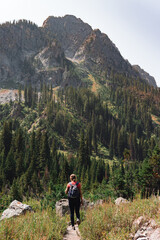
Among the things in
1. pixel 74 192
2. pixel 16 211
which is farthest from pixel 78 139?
pixel 74 192

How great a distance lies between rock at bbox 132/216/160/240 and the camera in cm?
499

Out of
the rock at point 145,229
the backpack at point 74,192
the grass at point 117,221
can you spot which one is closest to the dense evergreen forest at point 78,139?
the backpack at point 74,192

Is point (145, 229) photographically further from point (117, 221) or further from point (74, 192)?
point (74, 192)

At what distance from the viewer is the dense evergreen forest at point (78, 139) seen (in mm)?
67950

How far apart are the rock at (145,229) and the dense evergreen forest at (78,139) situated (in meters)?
47.6

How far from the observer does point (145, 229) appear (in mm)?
5516

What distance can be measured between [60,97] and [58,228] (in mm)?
190247

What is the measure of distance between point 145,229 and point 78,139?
136m

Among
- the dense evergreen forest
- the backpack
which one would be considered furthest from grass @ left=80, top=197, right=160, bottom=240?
the dense evergreen forest

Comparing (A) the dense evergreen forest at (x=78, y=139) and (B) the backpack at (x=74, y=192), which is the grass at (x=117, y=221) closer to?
(B) the backpack at (x=74, y=192)

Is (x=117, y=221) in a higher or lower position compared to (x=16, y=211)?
higher

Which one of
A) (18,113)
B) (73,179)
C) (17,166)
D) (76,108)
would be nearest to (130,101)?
(76,108)

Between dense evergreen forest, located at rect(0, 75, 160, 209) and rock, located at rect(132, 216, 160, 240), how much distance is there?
4756 centimetres

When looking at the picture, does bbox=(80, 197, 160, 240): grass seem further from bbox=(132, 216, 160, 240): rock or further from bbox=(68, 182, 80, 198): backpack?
bbox=(68, 182, 80, 198): backpack
